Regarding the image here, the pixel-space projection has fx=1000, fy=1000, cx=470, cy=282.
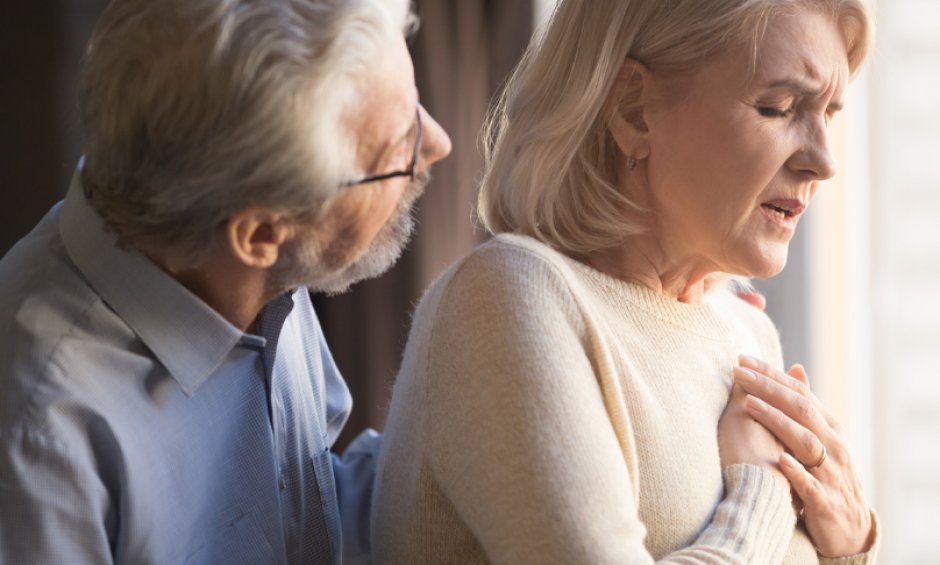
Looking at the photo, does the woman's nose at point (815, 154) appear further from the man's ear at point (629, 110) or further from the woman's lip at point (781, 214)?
the man's ear at point (629, 110)

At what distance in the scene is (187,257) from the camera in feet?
4.02

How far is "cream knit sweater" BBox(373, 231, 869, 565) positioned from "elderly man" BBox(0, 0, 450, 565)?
0.59ft

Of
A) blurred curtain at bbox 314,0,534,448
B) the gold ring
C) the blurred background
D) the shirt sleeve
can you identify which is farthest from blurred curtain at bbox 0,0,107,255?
the gold ring

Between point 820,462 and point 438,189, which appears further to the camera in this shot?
point 438,189

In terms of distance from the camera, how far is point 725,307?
1.65 meters

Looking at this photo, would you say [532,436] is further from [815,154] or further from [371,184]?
[815,154]

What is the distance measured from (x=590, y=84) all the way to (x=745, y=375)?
0.47m

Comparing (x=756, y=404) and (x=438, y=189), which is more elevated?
(x=756, y=404)

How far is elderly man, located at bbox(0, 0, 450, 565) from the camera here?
3.62 feet

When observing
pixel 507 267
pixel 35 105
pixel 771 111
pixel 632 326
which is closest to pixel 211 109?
pixel 507 267

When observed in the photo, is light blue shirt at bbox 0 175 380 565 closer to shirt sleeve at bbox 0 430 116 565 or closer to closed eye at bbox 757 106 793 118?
shirt sleeve at bbox 0 430 116 565

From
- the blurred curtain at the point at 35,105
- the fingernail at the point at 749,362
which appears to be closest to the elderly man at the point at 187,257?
the fingernail at the point at 749,362

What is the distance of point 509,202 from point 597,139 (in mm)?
158

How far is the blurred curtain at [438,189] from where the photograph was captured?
2660 mm
